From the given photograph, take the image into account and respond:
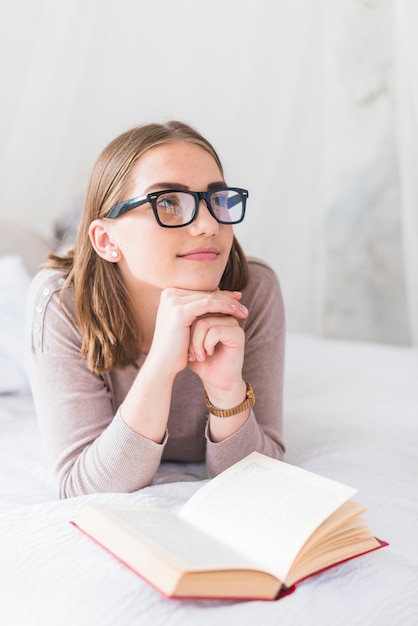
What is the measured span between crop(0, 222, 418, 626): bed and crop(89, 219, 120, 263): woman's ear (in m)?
0.38

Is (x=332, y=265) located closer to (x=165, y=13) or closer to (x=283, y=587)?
(x=165, y=13)

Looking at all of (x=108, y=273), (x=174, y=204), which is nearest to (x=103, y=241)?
(x=108, y=273)

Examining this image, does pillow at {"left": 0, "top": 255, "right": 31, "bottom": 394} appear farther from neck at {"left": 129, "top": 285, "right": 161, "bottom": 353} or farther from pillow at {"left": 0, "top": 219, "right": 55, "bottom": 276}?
neck at {"left": 129, "top": 285, "right": 161, "bottom": 353}

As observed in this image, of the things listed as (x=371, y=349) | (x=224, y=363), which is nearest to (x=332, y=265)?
(x=371, y=349)

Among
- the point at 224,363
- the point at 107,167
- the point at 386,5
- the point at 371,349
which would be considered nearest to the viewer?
the point at 224,363

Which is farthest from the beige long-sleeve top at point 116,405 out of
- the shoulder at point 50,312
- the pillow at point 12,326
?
the pillow at point 12,326

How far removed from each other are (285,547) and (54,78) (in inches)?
80.0

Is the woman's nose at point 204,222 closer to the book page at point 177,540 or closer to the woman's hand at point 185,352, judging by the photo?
the woman's hand at point 185,352

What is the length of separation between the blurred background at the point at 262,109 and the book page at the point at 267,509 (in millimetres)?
1413

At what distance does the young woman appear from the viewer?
107 centimetres

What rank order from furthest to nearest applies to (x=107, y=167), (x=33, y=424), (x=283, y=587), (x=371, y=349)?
(x=371, y=349), (x=33, y=424), (x=107, y=167), (x=283, y=587)

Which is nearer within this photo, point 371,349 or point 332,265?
point 371,349

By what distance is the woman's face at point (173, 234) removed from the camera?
1100 millimetres

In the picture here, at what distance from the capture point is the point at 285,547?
0.77 m
